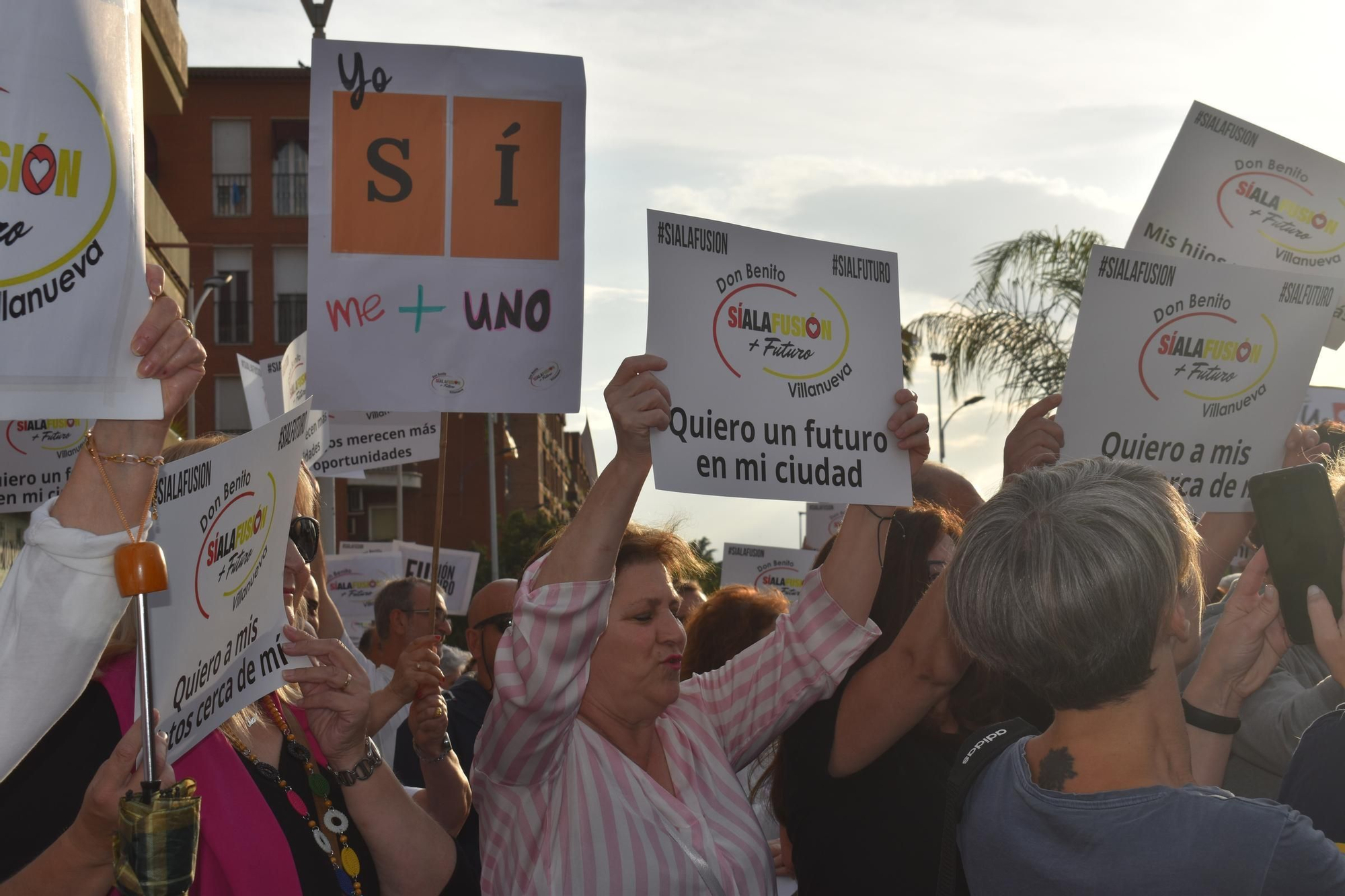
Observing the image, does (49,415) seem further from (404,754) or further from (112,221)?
(404,754)

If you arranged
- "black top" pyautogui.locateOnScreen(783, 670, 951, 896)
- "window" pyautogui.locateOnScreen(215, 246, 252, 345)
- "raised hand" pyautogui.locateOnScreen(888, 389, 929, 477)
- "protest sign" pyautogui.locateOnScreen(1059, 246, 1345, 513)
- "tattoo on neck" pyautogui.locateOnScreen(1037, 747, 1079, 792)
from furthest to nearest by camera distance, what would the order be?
"window" pyautogui.locateOnScreen(215, 246, 252, 345) → "protest sign" pyautogui.locateOnScreen(1059, 246, 1345, 513) → "raised hand" pyautogui.locateOnScreen(888, 389, 929, 477) → "black top" pyautogui.locateOnScreen(783, 670, 951, 896) → "tattoo on neck" pyautogui.locateOnScreen(1037, 747, 1079, 792)

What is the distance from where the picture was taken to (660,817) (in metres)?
2.94

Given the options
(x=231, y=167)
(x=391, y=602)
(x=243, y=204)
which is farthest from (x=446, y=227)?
(x=231, y=167)

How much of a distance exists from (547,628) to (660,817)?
54cm

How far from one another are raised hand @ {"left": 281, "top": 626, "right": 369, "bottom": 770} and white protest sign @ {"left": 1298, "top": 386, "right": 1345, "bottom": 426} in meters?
5.82

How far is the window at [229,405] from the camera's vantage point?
40719mm

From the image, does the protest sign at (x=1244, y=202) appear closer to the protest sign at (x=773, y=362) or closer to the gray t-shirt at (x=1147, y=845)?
the protest sign at (x=773, y=362)

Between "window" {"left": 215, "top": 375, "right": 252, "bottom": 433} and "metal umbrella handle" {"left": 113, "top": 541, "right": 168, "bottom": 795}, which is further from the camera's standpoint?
"window" {"left": 215, "top": 375, "right": 252, "bottom": 433}

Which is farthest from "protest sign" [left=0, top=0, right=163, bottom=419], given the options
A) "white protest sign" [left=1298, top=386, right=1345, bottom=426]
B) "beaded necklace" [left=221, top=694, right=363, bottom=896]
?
"white protest sign" [left=1298, top=386, right=1345, bottom=426]

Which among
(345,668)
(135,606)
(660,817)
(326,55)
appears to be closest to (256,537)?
(345,668)

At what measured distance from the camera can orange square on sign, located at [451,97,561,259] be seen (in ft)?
12.4

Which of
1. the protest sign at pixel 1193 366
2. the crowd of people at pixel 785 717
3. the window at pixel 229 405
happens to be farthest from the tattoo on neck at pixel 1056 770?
the window at pixel 229 405

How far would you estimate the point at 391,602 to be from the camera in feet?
22.4

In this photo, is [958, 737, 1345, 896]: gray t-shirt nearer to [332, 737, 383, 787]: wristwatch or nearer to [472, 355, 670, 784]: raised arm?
[472, 355, 670, 784]: raised arm
